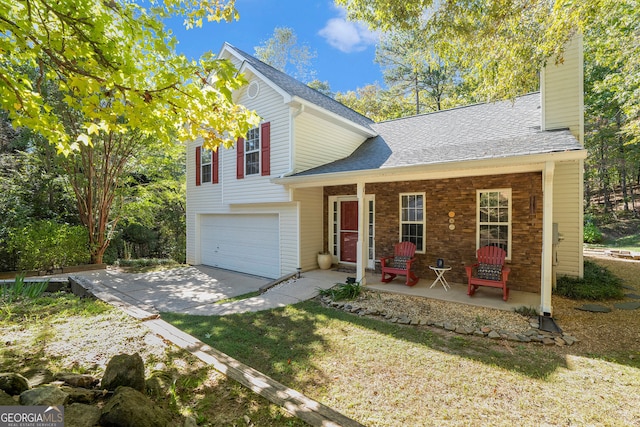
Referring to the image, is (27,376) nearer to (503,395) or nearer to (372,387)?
(372,387)

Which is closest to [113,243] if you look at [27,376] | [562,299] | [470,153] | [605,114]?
[27,376]

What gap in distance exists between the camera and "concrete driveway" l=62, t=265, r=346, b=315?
5.99m

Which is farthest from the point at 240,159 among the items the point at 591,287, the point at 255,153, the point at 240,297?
the point at 591,287

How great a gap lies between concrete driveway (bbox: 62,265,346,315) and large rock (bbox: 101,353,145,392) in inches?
119

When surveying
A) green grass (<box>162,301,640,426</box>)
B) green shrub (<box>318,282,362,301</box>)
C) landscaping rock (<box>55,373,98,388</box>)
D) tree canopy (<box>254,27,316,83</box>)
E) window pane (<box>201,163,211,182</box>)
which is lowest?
green grass (<box>162,301,640,426</box>)

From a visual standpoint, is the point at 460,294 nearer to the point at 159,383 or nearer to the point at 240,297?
the point at 240,297

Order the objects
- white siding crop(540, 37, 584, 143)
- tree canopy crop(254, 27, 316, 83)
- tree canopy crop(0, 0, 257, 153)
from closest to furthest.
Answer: tree canopy crop(0, 0, 257, 153)
white siding crop(540, 37, 584, 143)
tree canopy crop(254, 27, 316, 83)

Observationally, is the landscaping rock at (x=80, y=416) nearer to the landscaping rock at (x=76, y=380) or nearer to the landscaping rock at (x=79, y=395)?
the landscaping rock at (x=79, y=395)

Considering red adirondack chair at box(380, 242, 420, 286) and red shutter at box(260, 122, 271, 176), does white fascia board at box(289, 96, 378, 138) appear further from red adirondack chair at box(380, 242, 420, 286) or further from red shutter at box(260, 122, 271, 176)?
red adirondack chair at box(380, 242, 420, 286)

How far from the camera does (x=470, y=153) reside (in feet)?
18.6

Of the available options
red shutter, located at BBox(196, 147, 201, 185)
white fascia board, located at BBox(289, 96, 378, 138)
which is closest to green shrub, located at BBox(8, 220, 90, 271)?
red shutter, located at BBox(196, 147, 201, 185)

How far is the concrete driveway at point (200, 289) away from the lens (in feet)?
19.7

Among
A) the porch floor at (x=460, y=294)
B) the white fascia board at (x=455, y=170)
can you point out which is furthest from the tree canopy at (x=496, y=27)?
the porch floor at (x=460, y=294)

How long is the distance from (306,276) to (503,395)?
5.64 metres
